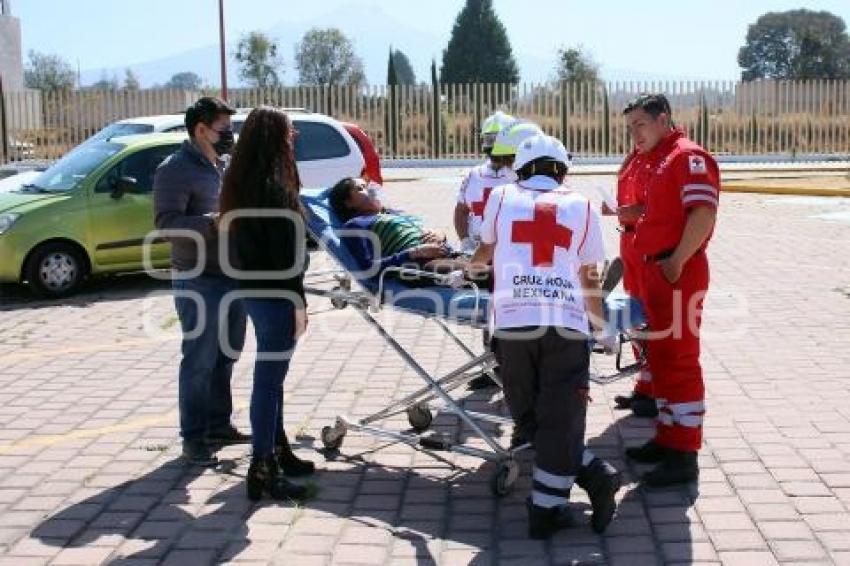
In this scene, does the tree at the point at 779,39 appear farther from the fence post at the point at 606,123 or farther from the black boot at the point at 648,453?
the black boot at the point at 648,453

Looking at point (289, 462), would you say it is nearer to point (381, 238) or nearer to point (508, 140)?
point (381, 238)

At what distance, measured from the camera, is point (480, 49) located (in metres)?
68.2

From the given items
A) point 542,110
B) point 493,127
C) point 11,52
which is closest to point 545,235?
point 493,127

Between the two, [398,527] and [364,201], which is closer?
[398,527]

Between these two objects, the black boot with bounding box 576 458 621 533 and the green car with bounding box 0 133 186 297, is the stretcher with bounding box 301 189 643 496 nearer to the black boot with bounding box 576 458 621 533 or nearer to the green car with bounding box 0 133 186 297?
the black boot with bounding box 576 458 621 533

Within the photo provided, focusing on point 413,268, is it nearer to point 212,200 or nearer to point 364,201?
point 364,201

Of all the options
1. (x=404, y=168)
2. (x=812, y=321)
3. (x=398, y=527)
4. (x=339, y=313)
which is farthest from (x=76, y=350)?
(x=404, y=168)

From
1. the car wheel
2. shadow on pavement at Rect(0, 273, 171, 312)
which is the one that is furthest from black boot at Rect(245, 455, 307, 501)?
the car wheel

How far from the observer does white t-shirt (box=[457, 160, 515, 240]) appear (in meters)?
7.44

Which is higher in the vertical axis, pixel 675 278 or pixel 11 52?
pixel 11 52

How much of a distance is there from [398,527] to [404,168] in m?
26.9

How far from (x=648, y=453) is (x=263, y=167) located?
2491 millimetres

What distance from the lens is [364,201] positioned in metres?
6.12

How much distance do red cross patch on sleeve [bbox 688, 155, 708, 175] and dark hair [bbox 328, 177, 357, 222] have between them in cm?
181
